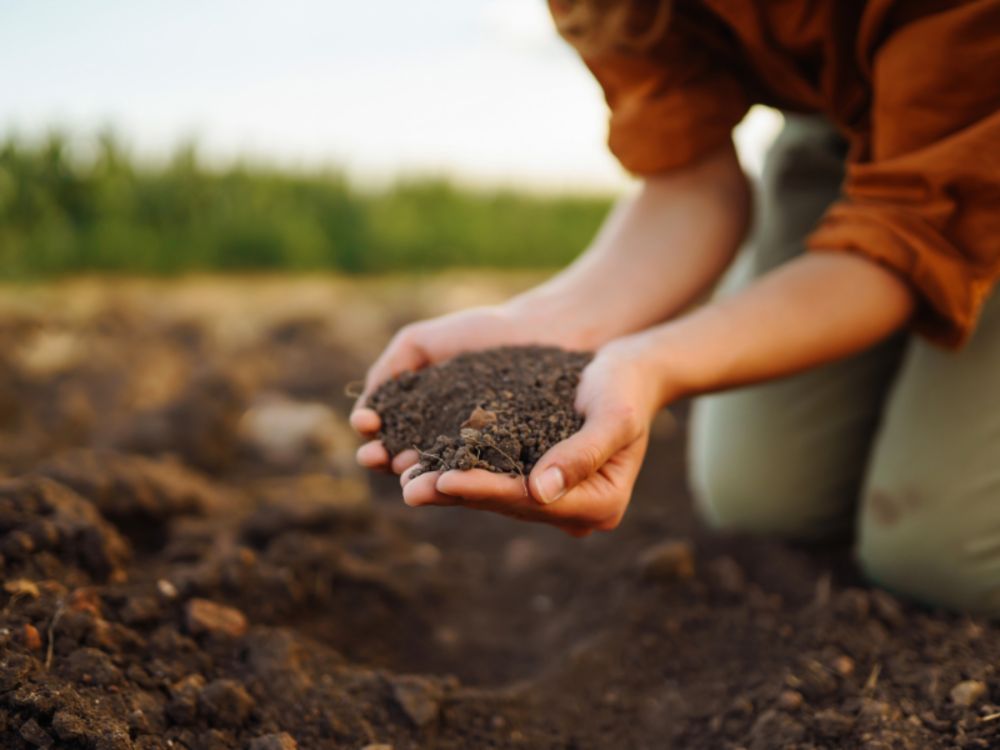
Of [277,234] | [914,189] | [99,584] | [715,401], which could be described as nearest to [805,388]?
[715,401]

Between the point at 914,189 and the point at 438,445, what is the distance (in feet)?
2.82

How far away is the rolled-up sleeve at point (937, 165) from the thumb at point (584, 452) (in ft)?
1.92

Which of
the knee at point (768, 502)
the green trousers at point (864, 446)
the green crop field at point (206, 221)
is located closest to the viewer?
the green trousers at point (864, 446)

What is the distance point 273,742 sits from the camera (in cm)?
110

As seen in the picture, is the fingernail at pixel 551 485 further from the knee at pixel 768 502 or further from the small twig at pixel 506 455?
the knee at pixel 768 502

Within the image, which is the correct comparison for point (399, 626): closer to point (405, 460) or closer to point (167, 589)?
point (167, 589)

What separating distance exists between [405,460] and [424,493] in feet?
0.57

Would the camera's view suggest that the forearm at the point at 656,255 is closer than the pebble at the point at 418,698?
No

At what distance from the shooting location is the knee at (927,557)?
5.24ft

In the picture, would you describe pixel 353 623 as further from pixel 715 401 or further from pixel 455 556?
pixel 715 401

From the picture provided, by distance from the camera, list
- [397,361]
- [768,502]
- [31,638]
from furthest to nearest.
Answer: [768,502]
[397,361]
[31,638]

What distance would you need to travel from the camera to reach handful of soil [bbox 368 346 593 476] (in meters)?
1.11

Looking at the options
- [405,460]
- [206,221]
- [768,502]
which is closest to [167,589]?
[405,460]

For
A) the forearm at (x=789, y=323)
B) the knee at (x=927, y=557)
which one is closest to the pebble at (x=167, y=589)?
the forearm at (x=789, y=323)
